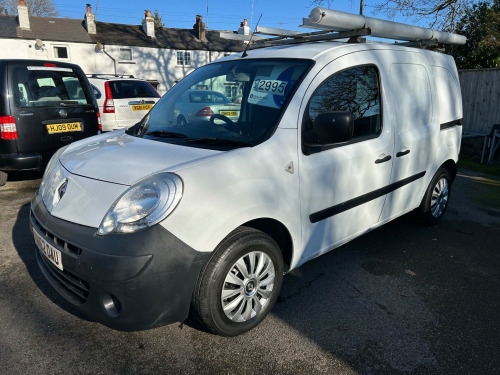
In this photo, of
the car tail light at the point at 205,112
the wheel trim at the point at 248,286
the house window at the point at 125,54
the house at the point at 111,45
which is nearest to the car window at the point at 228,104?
the car tail light at the point at 205,112

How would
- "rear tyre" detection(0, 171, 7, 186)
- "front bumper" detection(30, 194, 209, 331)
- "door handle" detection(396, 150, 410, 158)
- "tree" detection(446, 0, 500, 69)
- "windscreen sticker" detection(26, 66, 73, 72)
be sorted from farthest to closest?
"tree" detection(446, 0, 500, 69)
"rear tyre" detection(0, 171, 7, 186)
"windscreen sticker" detection(26, 66, 73, 72)
"door handle" detection(396, 150, 410, 158)
"front bumper" detection(30, 194, 209, 331)

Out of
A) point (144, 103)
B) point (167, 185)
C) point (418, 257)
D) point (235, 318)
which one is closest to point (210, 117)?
point (167, 185)

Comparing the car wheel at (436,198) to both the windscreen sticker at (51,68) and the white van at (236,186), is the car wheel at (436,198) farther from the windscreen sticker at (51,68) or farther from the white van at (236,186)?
the windscreen sticker at (51,68)

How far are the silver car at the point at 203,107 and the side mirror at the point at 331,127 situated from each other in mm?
607

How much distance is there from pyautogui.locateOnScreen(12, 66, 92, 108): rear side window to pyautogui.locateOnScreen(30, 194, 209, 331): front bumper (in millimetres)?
3987

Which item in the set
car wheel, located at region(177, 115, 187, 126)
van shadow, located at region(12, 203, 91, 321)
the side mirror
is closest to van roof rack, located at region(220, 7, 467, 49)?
the side mirror

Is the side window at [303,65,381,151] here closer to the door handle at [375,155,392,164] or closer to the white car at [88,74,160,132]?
the door handle at [375,155,392,164]

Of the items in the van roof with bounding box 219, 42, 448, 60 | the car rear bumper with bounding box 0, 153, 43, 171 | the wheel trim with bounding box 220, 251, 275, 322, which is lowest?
the wheel trim with bounding box 220, 251, 275, 322

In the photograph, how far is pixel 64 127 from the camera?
5617 millimetres

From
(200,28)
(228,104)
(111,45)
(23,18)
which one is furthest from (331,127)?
(200,28)

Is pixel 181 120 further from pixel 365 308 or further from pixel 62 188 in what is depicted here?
pixel 365 308

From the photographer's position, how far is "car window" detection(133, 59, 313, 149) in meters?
2.61

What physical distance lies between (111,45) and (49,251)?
30.1m

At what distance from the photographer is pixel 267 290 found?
254 centimetres
